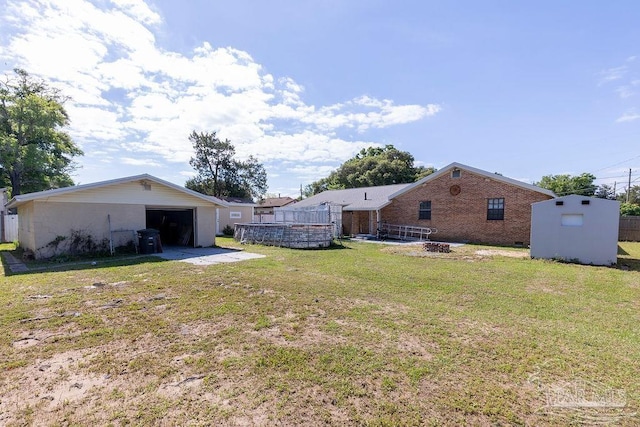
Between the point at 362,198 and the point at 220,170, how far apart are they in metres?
23.5

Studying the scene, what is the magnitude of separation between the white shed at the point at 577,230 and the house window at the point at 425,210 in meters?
8.06

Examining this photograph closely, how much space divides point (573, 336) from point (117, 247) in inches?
545

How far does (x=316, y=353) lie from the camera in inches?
144

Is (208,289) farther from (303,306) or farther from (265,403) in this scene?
(265,403)

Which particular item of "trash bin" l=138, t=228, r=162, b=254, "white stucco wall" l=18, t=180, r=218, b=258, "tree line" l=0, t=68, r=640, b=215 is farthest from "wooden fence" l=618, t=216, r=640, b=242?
"trash bin" l=138, t=228, r=162, b=254

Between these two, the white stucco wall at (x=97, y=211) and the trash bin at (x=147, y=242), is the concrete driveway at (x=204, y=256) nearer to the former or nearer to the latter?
the trash bin at (x=147, y=242)

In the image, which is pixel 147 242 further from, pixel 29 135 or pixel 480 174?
pixel 29 135

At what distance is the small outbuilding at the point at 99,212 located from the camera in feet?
34.3

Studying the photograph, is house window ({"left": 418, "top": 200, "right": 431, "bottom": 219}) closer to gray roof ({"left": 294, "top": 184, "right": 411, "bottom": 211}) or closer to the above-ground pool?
gray roof ({"left": 294, "top": 184, "right": 411, "bottom": 211})

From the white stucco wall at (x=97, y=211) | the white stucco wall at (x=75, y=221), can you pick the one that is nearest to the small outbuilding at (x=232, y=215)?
the white stucco wall at (x=97, y=211)

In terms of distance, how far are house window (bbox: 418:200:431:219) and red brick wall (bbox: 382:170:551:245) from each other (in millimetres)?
225

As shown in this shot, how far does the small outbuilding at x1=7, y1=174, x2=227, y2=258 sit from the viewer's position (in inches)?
412

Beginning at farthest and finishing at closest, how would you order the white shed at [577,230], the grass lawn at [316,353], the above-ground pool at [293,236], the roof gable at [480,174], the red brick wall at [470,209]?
the red brick wall at [470,209] < the roof gable at [480,174] < the above-ground pool at [293,236] < the white shed at [577,230] < the grass lawn at [316,353]

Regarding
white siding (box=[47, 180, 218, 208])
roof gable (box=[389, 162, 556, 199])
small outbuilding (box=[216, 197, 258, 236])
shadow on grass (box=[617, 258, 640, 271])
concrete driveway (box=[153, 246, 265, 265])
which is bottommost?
shadow on grass (box=[617, 258, 640, 271])
